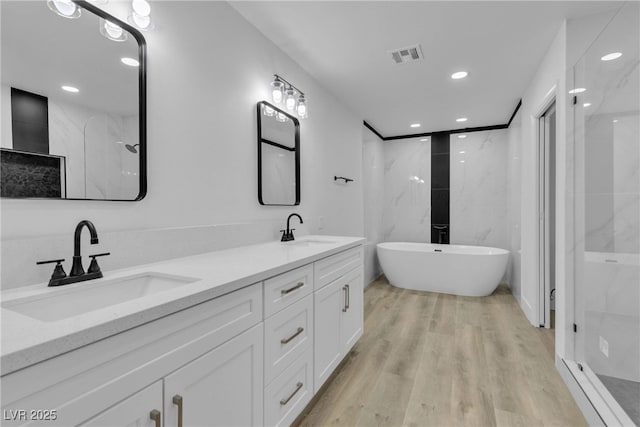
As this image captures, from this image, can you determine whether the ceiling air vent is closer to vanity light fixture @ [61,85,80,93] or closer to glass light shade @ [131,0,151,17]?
glass light shade @ [131,0,151,17]

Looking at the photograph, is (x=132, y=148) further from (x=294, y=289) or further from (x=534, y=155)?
(x=534, y=155)

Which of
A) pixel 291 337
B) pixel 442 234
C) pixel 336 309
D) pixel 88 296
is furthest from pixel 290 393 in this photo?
pixel 442 234

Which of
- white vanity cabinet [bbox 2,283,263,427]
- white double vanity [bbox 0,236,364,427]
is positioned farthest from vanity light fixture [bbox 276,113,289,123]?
white vanity cabinet [bbox 2,283,263,427]

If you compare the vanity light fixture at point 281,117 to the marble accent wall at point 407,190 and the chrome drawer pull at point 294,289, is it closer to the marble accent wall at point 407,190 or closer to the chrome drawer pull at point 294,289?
the chrome drawer pull at point 294,289

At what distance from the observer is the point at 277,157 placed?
2330 millimetres

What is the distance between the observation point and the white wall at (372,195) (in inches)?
176

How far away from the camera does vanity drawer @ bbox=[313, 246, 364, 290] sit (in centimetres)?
172

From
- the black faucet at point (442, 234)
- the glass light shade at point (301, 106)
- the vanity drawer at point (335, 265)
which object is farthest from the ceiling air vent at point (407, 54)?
the black faucet at point (442, 234)

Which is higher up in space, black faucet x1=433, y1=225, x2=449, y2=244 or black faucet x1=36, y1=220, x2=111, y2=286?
black faucet x1=36, y1=220, x2=111, y2=286

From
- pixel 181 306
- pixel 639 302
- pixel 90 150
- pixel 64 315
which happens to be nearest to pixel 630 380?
pixel 639 302

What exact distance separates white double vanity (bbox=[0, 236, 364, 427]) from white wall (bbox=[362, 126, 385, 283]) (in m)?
2.81

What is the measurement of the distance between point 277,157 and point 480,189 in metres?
3.79

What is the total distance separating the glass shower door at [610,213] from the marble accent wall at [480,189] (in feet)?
9.34

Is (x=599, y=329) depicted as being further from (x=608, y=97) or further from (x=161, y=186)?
(x=161, y=186)
